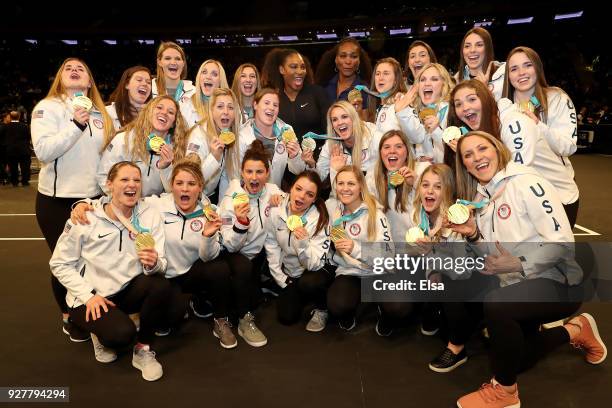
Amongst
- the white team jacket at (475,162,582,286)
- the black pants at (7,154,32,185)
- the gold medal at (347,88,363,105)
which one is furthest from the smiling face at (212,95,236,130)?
the black pants at (7,154,32,185)

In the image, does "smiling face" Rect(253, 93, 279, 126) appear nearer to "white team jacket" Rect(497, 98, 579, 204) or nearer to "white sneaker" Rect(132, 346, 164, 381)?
"white team jacket" Rect(497, 98, 579, 204)

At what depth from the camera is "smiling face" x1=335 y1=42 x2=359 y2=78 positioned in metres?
5.38

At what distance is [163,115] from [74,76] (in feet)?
2.38

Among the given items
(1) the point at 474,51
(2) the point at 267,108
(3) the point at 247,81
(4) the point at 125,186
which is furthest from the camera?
(3) the point at 247,81

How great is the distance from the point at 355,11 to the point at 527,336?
2453 cm

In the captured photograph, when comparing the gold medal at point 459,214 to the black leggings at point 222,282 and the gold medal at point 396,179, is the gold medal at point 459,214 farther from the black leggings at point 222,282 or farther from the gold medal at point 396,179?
the black leggings at point 222,282

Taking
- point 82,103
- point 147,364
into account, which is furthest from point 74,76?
point 147,364

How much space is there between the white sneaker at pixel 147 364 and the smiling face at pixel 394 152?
7.45 feet

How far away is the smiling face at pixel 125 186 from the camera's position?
344 centimetres

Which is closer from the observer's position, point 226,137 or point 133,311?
point 133,311

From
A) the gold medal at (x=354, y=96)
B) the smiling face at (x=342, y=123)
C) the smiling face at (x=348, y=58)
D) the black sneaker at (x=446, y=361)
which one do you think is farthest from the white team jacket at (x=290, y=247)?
the smiling face at (x=348, y=58)

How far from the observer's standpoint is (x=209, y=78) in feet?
15.4

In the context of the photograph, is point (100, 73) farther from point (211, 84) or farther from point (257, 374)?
point (257, 374)

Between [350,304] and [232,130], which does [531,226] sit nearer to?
[350,304]
